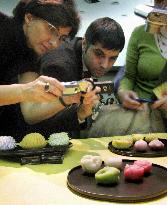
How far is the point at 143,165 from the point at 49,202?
457 millimetres

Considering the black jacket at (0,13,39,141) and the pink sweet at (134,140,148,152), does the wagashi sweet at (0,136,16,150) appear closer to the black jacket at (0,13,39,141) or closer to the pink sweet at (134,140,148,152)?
the black jacket at (0,13,39,141)

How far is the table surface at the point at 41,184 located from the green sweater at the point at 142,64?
73cm

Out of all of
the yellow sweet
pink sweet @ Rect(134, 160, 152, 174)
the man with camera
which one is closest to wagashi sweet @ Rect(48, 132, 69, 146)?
the yellow sweet

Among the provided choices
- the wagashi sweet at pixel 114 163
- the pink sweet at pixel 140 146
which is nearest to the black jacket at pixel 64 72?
the pink sweet at pixel 140 146

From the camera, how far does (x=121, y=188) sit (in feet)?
5.25

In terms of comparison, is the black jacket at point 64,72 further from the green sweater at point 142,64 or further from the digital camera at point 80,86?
the green sweater at point 142,64

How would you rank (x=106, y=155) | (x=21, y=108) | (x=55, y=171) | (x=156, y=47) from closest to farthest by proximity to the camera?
(x=55, y=171)
(x=106, y=155)
(x=21, y=108)
(x=156, y=47)

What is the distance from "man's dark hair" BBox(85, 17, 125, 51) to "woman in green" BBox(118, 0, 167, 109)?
109 millimetres

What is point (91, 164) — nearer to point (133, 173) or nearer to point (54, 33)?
point (133, 173)

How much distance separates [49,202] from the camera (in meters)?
1.50

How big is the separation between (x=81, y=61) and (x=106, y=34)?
228 mm

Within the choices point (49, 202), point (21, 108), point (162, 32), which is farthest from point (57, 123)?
point (49, 202)

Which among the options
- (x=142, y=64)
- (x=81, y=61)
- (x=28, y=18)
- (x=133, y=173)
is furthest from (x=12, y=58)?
(x=133, y=173)

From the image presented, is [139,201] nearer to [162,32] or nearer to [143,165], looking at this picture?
[143,165]
